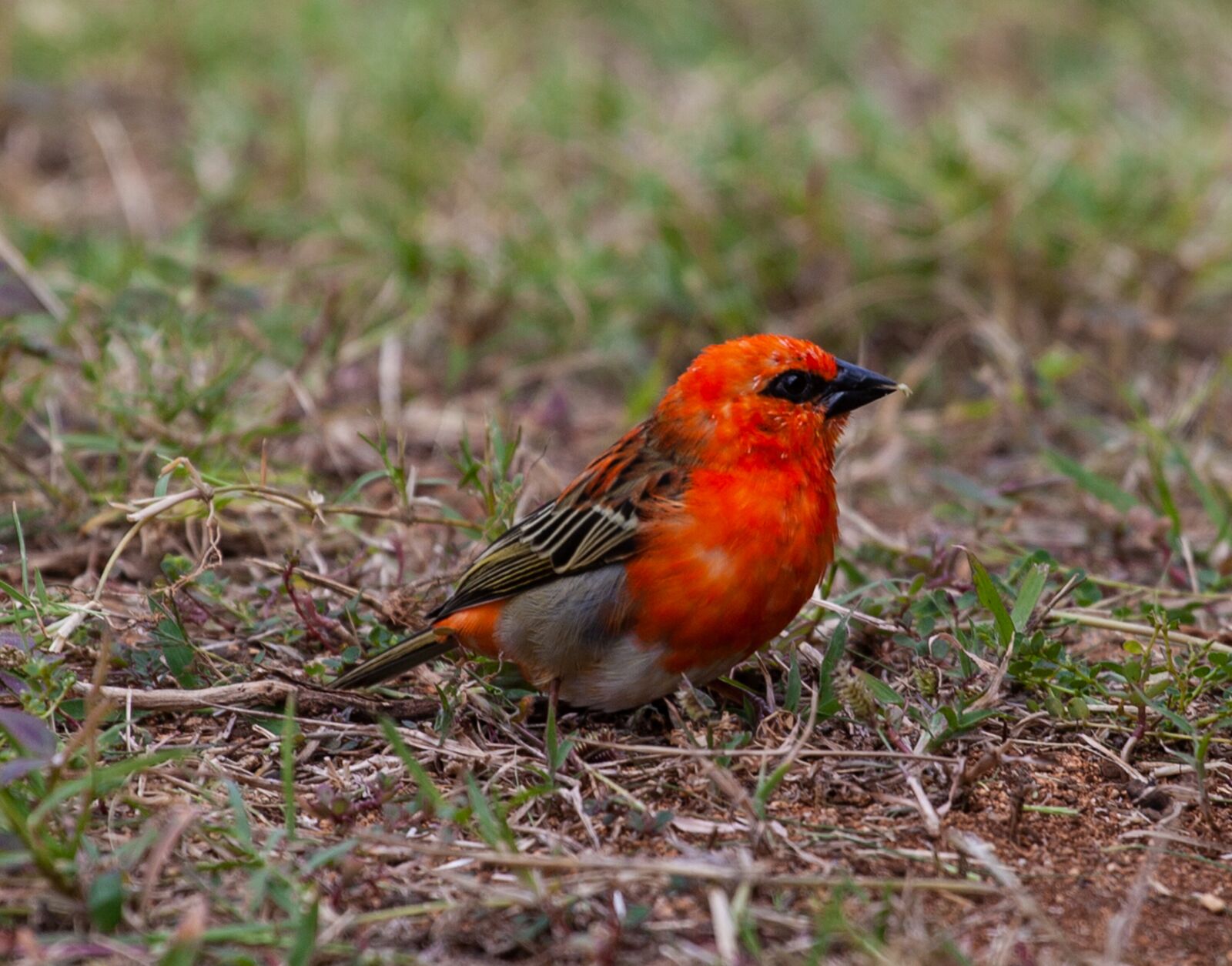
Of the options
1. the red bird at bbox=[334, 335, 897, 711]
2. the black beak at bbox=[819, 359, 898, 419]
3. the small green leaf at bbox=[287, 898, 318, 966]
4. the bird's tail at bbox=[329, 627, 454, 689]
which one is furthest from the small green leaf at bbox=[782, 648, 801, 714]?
the small green leaf at bbox=[287, 898, 318, 966]

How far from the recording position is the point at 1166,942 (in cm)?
300

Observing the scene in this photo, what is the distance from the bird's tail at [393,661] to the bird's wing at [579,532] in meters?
0.08

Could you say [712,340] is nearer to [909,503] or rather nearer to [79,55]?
[909,503]

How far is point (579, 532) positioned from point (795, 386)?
0.70 metres

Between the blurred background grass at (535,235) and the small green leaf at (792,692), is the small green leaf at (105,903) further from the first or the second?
the blurred background grass at (535,235)

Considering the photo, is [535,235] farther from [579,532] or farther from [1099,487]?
[579,532]

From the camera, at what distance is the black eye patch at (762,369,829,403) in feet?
13.4

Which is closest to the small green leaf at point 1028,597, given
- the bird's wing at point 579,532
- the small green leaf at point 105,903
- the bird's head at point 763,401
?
the bird's head at point 763,401

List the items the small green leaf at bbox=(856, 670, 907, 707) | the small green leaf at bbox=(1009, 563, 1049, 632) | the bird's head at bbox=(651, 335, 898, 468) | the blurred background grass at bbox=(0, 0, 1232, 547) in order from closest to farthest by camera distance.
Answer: the small green leaf at bbox=(856, 670, 907, 707)
the small green leaf at bbox=(1009, 563, 1049, 632)
the bird's head at bbox=(651, 335, 898, 468)
the blurred background grass at bbox=(0, 0, 1232, 547)

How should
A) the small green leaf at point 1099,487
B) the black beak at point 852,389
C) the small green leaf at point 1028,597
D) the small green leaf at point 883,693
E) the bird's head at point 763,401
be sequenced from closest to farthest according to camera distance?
the small green leaf at point 883,693 < the small green leaf at point 1028,597 < the bird's head at point 763,401 < the black beak at point 852,389 < the small green leaf at point 1099,487

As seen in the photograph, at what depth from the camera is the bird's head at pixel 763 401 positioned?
405 cm

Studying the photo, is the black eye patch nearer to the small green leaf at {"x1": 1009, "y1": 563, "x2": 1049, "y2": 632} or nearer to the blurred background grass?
the small green leaf at {"x1": 1009, "y1": 563, "x2": 1049, "y2": 632}

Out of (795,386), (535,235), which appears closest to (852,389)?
(795,386)

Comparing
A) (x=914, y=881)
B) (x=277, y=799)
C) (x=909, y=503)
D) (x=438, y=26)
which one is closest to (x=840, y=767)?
→ (x=914, y=881)
